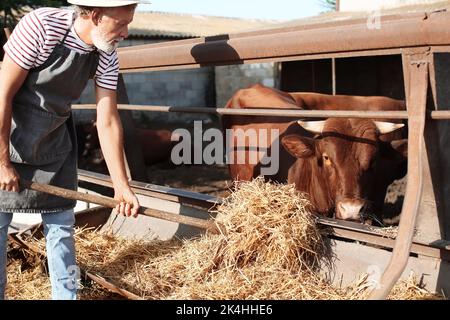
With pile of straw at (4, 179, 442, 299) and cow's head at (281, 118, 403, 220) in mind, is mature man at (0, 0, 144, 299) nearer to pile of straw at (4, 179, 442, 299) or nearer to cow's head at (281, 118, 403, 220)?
pile of straw at (4, 179, 442, 299)

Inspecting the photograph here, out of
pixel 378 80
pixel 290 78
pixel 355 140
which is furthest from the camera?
pixel 290 78

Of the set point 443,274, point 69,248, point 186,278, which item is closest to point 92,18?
point 69,248

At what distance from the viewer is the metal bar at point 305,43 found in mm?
2551

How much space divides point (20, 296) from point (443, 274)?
7.20ft

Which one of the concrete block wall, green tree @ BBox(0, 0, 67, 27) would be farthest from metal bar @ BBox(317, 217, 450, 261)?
the concrete block wall

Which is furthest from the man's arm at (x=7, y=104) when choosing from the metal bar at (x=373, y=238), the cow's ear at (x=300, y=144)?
the cow's ear at (x=300, y=144)

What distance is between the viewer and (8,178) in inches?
104

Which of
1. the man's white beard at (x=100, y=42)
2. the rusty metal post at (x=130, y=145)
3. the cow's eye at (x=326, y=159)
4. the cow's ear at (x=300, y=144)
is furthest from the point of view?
the rusty metal post at (x=130, y=145)

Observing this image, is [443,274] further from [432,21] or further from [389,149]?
[389,149]

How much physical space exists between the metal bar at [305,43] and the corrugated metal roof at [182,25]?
1267 cm

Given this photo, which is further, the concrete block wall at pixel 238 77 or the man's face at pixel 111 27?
the concrete block wall at pixel 238 77

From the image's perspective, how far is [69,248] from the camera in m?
2.92

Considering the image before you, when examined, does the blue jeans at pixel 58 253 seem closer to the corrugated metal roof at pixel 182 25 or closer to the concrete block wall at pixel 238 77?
the corrugated metal roof at pixel 182 25
